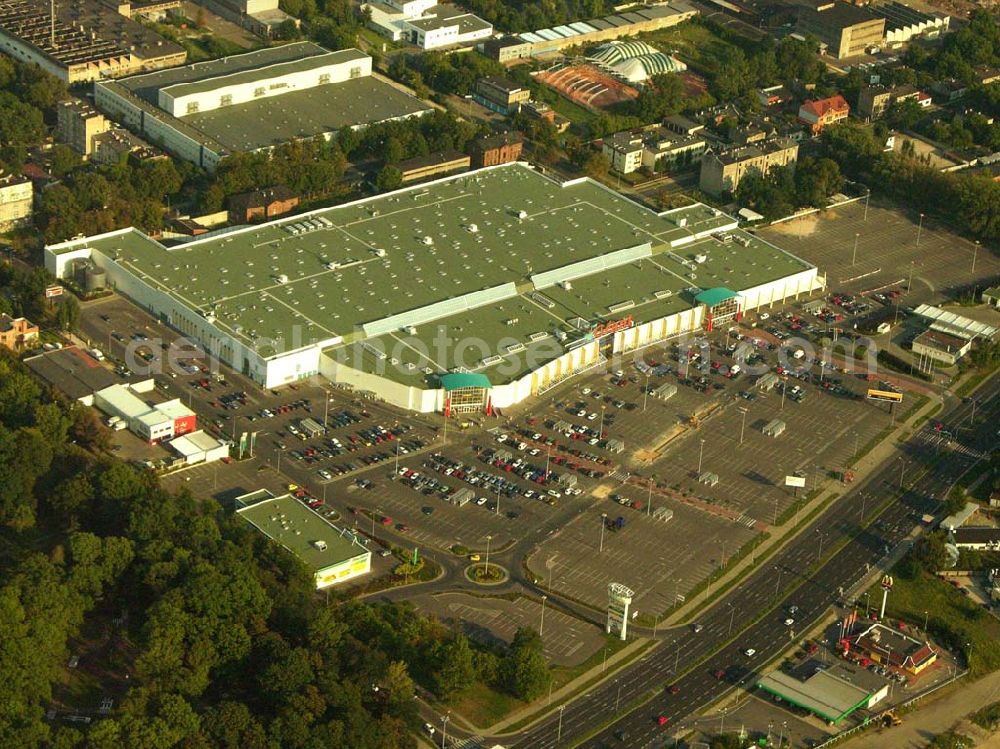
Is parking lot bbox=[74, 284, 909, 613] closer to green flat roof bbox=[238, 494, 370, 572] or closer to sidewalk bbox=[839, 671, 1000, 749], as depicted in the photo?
green flat roof bbox=[238, 494, 370, 572]

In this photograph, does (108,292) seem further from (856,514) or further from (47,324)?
(856,514)

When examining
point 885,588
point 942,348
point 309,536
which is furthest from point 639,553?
point 942,348

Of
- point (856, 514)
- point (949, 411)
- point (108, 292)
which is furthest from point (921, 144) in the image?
point (108, 292)

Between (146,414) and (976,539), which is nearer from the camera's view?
(976,539)

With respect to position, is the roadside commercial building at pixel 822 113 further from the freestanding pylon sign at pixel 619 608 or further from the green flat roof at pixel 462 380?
the freestanding pylon sign at pixel 619 608

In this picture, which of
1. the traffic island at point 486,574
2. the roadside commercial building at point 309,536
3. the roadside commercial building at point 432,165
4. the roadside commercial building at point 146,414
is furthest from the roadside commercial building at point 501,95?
the traffic island at point 486,574

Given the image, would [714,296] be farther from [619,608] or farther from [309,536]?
[309,536]
